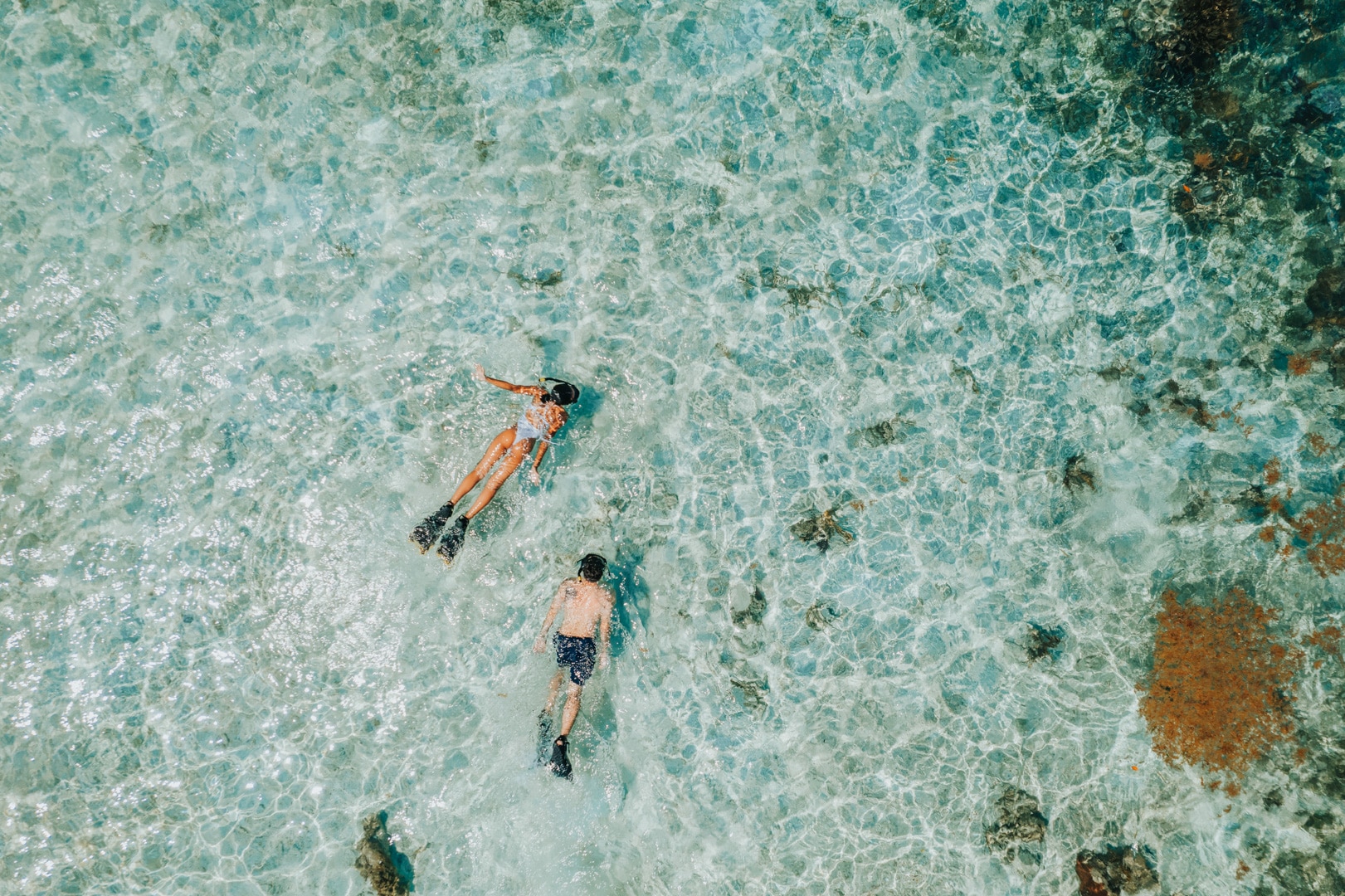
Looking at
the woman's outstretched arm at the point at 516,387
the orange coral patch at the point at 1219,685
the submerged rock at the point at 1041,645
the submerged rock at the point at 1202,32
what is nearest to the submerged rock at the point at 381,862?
the woman's outstretched arm at the point at 516,387

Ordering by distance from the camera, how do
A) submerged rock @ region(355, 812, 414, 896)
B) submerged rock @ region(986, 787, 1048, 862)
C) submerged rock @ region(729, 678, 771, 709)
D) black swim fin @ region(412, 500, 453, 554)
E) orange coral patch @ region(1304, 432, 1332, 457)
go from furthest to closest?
orange coral patch @ region(1304, 432, 1332, 457)
submerged rock @ region(729, 678, 771, 709)
submerged rock @ region(986, 787, 1048, 862)
black swim fin @ region(412, 500, 453, 554)
submerged rock @ region(355, 812, 414, 896)

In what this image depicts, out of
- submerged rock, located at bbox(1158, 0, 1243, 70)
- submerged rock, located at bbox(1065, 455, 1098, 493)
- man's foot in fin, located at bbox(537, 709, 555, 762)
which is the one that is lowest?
man's foot in fin, located at bbox(537, 709, 555, 762)

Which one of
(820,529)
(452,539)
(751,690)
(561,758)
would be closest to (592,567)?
(452,539)

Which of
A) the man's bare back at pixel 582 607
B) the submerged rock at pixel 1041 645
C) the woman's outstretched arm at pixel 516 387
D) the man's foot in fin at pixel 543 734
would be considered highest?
the woman's outstretched arm at pixel 516 387

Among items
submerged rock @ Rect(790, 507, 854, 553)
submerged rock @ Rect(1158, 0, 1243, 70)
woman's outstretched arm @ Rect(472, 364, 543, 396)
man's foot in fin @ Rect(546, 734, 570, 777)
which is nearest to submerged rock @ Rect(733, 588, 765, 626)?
submerged rock @ Rect(790, 507, 854, 553)

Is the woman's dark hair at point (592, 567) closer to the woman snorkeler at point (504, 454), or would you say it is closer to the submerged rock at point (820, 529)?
the woman snorkeler at point (504, 454)

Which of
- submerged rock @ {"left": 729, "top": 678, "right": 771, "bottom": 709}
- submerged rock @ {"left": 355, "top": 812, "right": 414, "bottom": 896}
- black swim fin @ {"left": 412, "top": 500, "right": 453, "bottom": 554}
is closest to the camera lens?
submerged rock @ {"left": 355, "top": 812, "right": 414, "bottom": 896}

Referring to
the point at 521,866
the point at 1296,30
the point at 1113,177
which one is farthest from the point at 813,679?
the point at 1296,30

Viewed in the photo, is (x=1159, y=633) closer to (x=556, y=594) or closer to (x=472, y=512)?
(x=556, y=594)

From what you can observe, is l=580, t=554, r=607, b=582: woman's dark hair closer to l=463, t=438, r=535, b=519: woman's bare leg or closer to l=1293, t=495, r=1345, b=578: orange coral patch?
l=463, t=438, r=535, b=519: woman's bare leg
